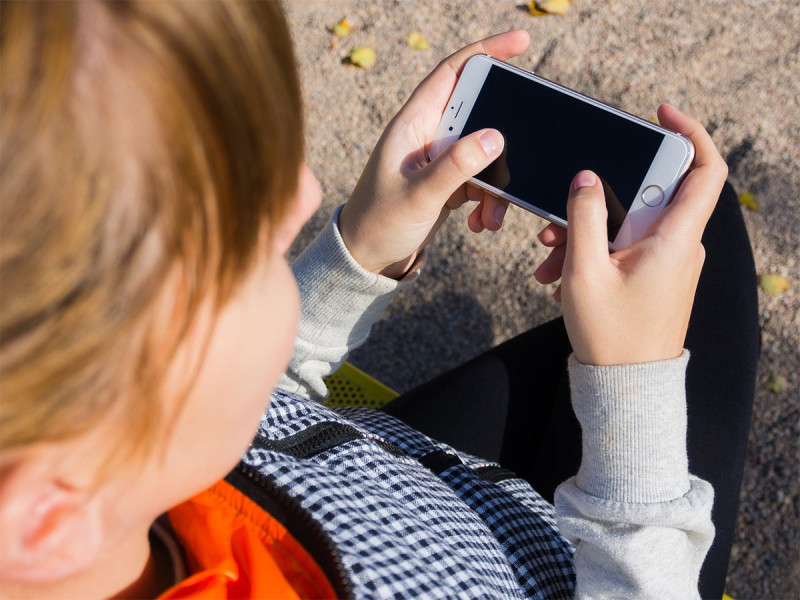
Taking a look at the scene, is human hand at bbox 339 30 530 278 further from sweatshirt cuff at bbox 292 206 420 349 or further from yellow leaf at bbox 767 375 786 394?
yellow leaf at bbox 767 375 786 394

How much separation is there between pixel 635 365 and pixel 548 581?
0.34 m

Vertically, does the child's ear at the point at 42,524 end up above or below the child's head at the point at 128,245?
below

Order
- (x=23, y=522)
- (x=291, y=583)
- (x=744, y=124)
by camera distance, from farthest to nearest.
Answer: (x=744, y=124) < (x=291, y=583) < (x=23, y=522)

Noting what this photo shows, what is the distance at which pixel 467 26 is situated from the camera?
2209 mm

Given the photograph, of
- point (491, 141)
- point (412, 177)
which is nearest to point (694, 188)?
point (491, 141)

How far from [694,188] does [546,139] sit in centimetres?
26

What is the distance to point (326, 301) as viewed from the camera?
119cm

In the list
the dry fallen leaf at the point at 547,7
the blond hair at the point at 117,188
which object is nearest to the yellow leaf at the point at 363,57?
the dry fallen leaf at the point at 547,7

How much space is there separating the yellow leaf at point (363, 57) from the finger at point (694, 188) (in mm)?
1311

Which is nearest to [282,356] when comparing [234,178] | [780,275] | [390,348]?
[234,178]

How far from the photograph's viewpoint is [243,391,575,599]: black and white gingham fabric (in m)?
0.82

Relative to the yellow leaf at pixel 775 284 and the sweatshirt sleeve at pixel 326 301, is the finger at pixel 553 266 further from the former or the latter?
the yellow leaf at pixel 775 284

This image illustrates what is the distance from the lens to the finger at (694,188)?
1013 mm

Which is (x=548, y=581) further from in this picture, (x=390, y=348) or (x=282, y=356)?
(x=390, y=348)
